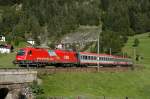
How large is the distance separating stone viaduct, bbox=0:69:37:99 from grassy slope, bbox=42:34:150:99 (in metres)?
3.67

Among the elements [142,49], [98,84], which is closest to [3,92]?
[98,84]

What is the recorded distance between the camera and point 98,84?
2333 inches

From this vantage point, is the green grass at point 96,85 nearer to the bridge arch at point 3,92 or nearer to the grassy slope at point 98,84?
the grassy slope at point 98,84

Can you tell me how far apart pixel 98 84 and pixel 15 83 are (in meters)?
18.8

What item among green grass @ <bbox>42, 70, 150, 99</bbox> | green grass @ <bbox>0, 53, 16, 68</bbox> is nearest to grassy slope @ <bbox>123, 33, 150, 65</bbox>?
green grass @ <bbox>0, 53, 16, 68</bbox>

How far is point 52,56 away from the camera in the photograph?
6575 centimetres

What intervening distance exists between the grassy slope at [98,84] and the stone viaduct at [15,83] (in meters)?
3.67

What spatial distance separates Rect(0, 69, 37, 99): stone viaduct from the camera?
138 ft

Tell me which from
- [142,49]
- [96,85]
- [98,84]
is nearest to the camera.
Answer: [96,85]

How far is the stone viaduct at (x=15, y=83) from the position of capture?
42.0 meters

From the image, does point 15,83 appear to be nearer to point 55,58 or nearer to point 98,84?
point 98,84

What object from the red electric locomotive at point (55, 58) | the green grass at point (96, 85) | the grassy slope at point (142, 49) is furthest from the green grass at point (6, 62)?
the grassy slope at point (142, 49)

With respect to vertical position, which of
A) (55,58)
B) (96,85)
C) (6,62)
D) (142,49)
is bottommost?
(96,85)

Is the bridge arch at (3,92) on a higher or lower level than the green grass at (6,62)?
lower
